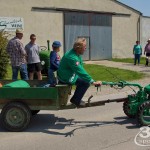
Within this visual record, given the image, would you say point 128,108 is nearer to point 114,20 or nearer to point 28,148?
point 28,148

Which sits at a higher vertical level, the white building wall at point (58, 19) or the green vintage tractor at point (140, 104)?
the white building wall at point (58, 19)

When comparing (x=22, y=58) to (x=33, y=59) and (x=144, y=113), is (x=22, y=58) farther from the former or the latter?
(x=144, y=113)

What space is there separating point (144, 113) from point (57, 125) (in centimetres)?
171

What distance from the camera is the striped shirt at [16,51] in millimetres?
10000

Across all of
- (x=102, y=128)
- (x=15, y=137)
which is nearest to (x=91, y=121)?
(x=102, y=128)

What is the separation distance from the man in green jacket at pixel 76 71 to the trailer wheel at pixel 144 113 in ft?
3.46

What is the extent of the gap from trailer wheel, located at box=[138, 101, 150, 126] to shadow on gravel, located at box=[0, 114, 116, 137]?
0.73m

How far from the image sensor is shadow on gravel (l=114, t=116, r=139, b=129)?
668 centimetres

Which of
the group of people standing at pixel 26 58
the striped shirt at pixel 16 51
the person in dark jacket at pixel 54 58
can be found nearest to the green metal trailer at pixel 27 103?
the group of people standing at pixel 26 58

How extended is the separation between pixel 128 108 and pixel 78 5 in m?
20.4

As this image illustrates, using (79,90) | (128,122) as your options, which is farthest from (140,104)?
(79,90)

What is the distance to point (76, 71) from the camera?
21.2 feet

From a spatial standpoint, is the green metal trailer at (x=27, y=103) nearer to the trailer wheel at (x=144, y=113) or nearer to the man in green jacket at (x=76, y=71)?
the trailer wheel at (x=144, y=113)

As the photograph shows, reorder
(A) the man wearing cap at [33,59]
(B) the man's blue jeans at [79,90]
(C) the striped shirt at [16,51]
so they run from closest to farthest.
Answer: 1. (B) the man's blue jeans at [79,90]
2. (C) the striped shirt at [16,51]
3. (A) the man wearing cap at [33,59]
